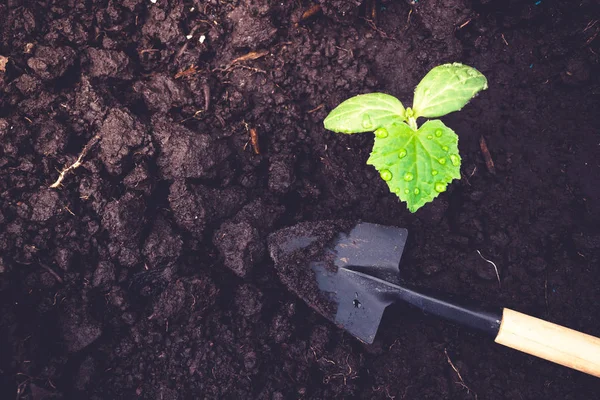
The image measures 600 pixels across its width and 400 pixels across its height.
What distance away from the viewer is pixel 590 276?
2.24 metres

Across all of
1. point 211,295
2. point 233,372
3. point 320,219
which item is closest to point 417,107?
point 320,219

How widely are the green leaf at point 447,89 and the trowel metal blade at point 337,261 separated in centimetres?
66

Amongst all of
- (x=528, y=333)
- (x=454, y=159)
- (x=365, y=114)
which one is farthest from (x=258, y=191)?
(x=528, y=333)

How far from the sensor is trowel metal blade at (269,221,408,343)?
7.28 ft

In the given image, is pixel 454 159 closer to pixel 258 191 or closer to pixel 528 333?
pixel 528 333

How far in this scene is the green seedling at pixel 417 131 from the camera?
184cm

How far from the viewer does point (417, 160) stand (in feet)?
6.15

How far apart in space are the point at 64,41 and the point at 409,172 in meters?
1.79

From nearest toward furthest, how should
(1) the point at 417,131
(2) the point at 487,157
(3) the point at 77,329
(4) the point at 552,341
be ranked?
(4) the point at 552,341, (1) the point at 417,131, (3) the point at 77,329, (2) the point at 487,157

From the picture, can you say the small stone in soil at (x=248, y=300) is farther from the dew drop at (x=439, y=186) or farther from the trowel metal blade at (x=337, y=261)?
the dew drop at (x=439, y=186)

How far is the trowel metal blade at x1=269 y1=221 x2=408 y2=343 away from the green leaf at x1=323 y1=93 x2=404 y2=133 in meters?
0.56

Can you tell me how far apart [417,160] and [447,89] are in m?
0.36

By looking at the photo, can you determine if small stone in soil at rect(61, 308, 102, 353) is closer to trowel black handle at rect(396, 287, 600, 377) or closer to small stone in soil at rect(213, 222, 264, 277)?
small stone in soil at rect(213, 222, 264, 277)

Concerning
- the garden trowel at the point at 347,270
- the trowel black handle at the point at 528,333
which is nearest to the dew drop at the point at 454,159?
the garden trowel at the point at 347,270
